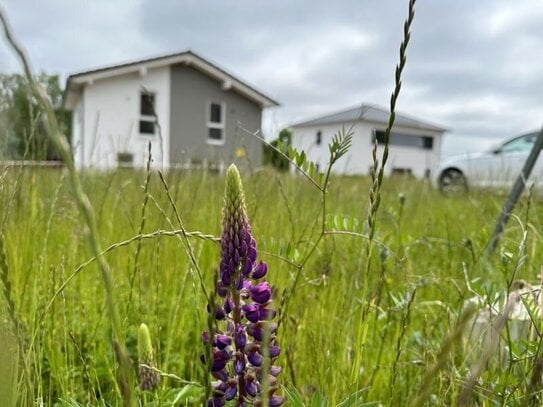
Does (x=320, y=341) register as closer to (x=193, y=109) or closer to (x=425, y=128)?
(x=193, y=109)

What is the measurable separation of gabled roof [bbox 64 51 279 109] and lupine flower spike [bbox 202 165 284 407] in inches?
695

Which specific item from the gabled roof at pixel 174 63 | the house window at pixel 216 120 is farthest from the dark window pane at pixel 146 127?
the house window at pixel 216 120

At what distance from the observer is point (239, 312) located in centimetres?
74

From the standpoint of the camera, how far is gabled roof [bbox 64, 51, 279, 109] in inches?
740

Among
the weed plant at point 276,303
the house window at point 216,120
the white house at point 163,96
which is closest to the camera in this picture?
the weed plant at point 276,303

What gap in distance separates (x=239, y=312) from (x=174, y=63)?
2008 cm

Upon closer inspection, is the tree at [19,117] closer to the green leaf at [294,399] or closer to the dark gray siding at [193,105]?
the green leaf at [294,399]

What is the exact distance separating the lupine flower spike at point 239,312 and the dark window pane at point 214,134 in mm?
20442

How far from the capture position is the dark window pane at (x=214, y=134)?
2094 centimetres

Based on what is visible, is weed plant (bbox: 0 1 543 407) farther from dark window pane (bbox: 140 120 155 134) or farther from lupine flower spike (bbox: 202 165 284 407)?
dark window pane (bbox: 140 120 155 134)

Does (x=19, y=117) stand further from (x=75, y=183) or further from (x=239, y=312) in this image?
(x=75, y=183)

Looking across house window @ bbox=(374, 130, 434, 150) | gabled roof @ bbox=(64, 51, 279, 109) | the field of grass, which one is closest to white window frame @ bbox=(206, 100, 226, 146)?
gabled roof @ bbox=(64, 51, 279, 109)

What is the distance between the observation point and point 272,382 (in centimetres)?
76

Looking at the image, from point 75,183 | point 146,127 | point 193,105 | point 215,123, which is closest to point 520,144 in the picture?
point 75,183
